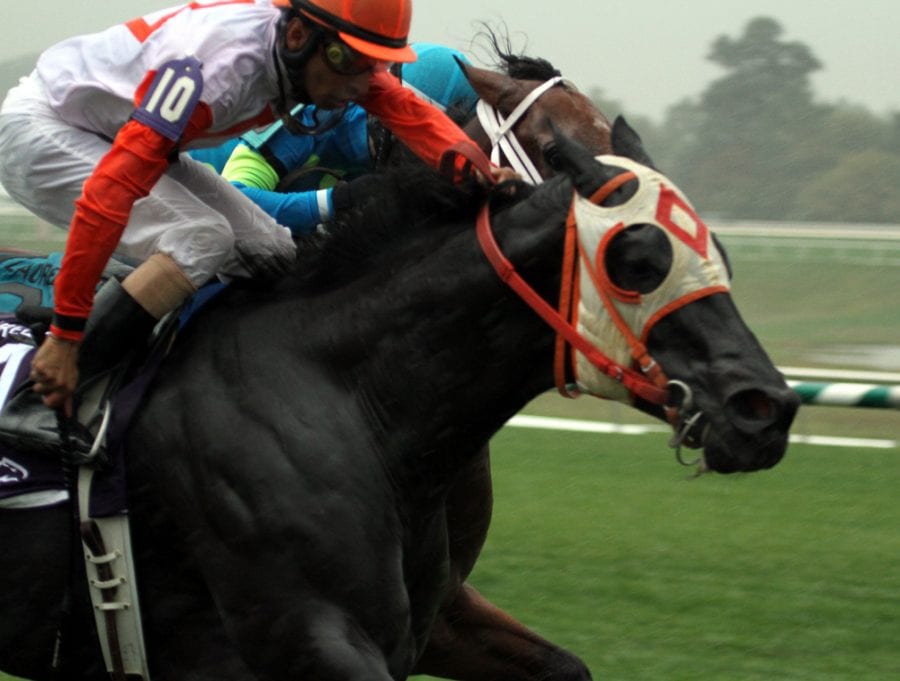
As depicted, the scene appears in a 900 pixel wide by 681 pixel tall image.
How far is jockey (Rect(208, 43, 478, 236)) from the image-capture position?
4371 millimetres

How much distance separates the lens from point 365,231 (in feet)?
10.4

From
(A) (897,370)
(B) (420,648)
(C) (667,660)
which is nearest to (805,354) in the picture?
(A) (897,370)

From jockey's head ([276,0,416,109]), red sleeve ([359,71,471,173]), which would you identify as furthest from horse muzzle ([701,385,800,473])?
red sleeve ([359,71,471,173])

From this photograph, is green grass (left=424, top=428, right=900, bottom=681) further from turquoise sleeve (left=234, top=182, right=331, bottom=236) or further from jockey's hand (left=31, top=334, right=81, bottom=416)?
jockey's hand (left=31, top=334, right=81, bottom=416)

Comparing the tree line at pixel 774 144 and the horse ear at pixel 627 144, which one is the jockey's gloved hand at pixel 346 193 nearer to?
the horse ear at pixel 627 144

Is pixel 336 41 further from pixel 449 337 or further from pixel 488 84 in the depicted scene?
pixel 488 84

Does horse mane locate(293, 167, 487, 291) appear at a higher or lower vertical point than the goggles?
lower

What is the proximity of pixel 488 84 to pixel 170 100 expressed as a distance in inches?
61.4

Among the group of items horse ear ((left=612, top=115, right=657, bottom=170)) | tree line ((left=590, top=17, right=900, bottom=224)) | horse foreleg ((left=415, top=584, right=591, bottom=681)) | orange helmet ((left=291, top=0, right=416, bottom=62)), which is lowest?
tree line ((left=590, top=17, right=900, bottom=224))

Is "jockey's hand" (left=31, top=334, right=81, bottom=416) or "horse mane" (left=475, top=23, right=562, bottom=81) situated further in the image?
"horse mane" (left=475, top=23, right=562, bottom=81)

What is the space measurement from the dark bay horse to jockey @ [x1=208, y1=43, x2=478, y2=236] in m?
1.15

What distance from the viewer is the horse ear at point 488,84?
433 cm

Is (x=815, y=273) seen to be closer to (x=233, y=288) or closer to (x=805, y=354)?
(x=805, y=354)

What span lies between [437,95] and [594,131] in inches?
23.1
